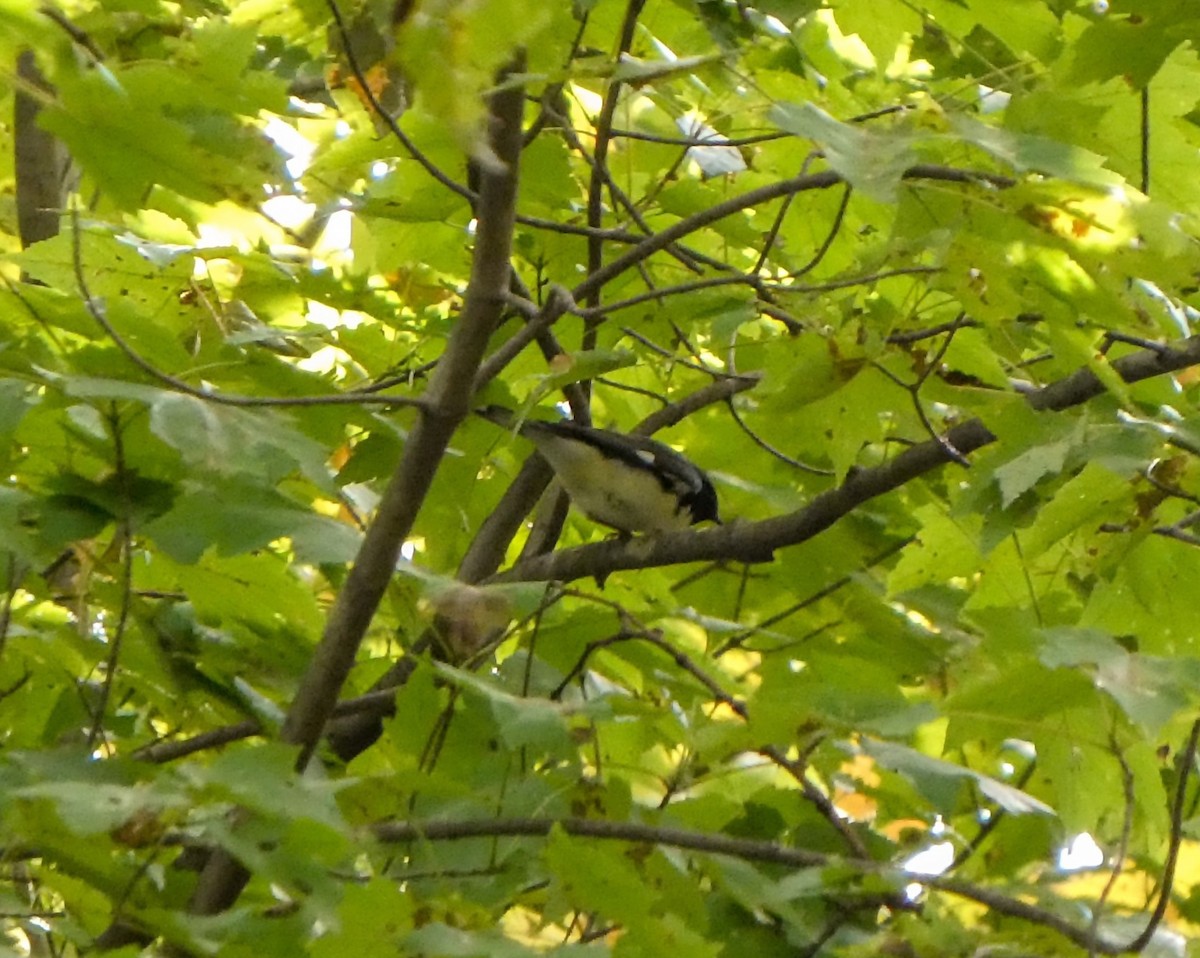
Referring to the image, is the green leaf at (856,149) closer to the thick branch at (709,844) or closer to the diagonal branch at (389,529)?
the diagonal branch at (389,529)

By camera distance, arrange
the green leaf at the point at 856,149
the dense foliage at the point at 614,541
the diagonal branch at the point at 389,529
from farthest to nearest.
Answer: the diagonal branch at the point at 389,529, the dense foliage at the point at 614,541, the green leaf at the point at 856,149

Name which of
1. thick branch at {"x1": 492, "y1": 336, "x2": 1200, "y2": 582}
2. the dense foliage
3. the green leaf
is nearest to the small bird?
the dense foliage

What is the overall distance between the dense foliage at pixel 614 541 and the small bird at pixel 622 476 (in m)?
0.07

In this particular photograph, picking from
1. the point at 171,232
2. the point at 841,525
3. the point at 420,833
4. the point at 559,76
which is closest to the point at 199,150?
the point at 559,76

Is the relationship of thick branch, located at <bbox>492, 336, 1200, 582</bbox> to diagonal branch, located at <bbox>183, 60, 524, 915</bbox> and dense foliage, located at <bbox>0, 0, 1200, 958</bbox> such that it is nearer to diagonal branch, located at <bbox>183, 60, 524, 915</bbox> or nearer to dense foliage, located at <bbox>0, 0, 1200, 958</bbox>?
dense foliage, located at <bbox>0, 0, 1200, 958</bbox>

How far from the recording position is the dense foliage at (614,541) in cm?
119

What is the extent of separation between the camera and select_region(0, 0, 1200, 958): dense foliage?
1.19m

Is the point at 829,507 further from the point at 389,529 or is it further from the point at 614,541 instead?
the point at 389,529

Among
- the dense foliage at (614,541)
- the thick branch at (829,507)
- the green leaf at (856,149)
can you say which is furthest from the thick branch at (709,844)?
the green leaf at (856,149)

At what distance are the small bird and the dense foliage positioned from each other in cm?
7

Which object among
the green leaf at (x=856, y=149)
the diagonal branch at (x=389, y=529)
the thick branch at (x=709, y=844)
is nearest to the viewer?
the green leaf at (x=856, y=149)

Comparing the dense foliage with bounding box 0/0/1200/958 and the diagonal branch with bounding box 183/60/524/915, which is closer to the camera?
the dense foliage with bounding box 0/0/1200/958

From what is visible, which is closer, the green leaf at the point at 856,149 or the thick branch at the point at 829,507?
the green leaf at the point at 856,149

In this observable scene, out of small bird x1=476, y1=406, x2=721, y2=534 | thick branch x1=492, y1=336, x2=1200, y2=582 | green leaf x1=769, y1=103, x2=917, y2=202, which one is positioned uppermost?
green leaf x1=769, y1=103, x2=917, y2=202
